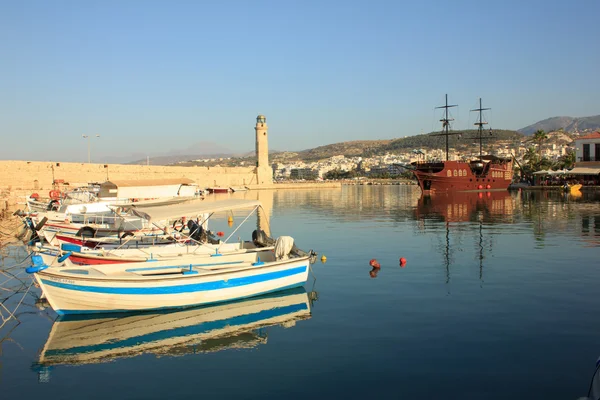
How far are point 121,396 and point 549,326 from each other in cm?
716

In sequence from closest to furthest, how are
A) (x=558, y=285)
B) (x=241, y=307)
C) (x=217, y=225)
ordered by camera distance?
1. (x=241, y=307)
2. (x=558, y=285)
3. (x=217, y=225)

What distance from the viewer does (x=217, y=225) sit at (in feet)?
97.9

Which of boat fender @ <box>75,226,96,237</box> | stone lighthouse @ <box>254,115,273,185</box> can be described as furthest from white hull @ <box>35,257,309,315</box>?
stone lighthouse @ <box>254,115,273,185</box>

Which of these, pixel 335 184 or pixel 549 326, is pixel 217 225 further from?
pixel 335 184

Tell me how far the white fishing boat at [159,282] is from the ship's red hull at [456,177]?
53.5m

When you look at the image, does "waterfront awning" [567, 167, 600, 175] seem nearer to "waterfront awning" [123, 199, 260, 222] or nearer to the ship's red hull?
the ship's red hull

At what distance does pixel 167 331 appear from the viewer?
9.41 m

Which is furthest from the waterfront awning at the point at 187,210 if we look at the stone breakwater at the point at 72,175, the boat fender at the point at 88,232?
the stone breakwater at the point at 72,175

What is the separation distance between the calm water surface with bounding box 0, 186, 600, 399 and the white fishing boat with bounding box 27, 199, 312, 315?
0.28 meters

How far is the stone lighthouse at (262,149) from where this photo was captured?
9498cm

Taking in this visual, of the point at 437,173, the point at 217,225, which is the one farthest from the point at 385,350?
the point at 437,173

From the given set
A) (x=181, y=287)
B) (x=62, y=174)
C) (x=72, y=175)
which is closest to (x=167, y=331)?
(x=181, y=287)

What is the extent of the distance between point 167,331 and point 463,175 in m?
59.4

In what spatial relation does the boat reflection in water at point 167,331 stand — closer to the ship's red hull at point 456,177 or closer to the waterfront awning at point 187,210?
the waterfront awning at point 187,210
